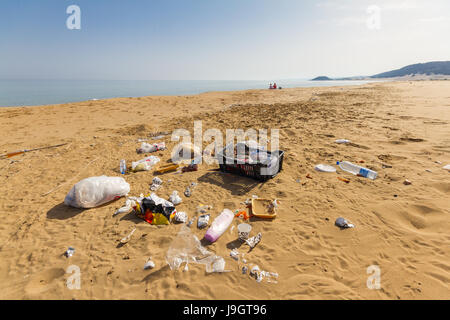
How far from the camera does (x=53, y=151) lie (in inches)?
242

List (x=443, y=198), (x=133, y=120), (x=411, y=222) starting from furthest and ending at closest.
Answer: (x=133, y=120), (x=443, y=198), (x=411, y=222)

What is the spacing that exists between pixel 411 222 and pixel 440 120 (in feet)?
23.0

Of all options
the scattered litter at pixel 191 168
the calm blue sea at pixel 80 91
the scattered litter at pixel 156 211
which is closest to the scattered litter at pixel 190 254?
the scattered litter at pixel 156 211

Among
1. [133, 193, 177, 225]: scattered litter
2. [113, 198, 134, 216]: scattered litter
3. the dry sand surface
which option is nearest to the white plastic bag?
the dry sand surface

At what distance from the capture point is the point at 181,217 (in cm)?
317

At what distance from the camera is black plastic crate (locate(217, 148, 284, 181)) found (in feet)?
13.1

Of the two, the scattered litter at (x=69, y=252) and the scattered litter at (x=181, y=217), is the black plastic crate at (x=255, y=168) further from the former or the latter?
the scattered litter at (x=69, y=252)

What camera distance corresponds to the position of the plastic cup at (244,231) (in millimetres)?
2796

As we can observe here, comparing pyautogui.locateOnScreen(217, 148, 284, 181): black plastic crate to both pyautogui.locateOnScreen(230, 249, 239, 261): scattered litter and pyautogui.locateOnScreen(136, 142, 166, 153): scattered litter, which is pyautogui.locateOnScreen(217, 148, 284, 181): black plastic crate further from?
pyautogui.locateOnScreen(136, 142, 166, 153): scattered litter

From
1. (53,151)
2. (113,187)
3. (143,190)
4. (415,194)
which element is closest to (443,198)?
(415,194)

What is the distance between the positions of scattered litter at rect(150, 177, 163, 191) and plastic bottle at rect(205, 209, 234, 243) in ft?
5.43

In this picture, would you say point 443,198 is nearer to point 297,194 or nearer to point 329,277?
point 297,194

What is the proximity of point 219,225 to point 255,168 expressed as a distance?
157cm

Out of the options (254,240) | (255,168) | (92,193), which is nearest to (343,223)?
(254,240)
